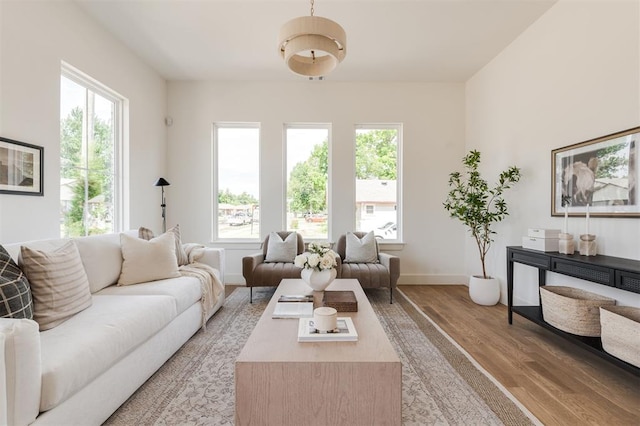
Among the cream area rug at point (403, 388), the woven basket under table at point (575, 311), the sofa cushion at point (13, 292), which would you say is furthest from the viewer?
the woven basket under table at point (575, 311)

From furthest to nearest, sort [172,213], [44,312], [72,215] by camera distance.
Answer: [172,213]
[72,215]
[44,312]

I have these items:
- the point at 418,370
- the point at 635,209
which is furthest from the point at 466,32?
the point at 418,370

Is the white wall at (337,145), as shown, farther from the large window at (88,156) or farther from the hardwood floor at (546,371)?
the hardwood floor at (546,371)

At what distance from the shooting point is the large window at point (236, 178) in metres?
4.72

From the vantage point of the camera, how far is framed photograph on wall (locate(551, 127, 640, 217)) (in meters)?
2.26

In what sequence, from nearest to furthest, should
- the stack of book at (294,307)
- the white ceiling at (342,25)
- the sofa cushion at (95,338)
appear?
the sofa cushion at (95,338) < the stack of book at (294,307) < the white ceiling at (342,25)

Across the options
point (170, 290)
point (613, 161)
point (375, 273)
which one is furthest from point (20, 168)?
point (613, 161)

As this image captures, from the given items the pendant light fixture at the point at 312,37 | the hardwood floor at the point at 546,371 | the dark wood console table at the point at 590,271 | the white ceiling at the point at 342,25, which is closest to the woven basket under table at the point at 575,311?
the dark wood console table at the point at 590,271

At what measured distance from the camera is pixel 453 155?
463 centimetres

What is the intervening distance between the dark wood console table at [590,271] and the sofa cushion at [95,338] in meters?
2.92

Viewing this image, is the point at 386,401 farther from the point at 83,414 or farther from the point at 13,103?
the point at 13,103

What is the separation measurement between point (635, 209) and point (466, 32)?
2.34m

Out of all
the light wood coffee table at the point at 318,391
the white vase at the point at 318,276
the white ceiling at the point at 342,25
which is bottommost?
the light wood coffee table at the point at 318,391

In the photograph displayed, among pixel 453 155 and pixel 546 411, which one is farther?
pixel 453 155
